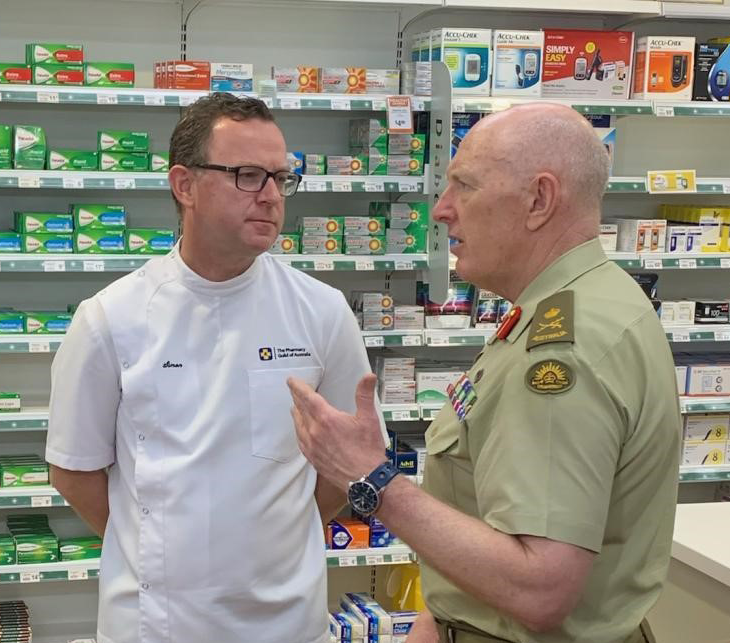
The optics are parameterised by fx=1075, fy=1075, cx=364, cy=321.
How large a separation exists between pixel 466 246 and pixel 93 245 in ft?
10.3

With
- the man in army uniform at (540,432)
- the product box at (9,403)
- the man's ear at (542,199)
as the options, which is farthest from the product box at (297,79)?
the man's ear at (542,199)

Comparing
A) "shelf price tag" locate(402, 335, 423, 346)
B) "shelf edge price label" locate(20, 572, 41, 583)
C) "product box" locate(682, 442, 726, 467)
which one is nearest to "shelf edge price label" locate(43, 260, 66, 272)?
"shelf edge price label" locate(20, 572, 41, 583)

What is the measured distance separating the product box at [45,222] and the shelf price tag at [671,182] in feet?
8.60

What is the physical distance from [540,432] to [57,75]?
11.6ft

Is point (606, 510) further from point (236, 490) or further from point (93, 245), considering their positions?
point (93, 245)

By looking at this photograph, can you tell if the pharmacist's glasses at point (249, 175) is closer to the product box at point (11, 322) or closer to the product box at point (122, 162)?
the product box at point (122, 162)

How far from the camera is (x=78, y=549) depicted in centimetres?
475

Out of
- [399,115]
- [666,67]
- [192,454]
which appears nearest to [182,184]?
[192,454]

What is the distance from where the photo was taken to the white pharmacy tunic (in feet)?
7.25

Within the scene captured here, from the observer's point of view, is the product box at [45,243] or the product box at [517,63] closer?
the product box at [45,243]

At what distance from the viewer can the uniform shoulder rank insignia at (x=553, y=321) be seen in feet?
5.09

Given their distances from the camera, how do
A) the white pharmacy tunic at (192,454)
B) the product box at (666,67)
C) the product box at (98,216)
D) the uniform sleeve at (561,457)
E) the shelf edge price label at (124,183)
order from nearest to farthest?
1. the uniform sleeve at (561,457)
2. the white pharmacy tunic at (192,454)
3. the shelf edge price label at (124,183)
4. the product box at (98,216)
5. the product box at (666,67)

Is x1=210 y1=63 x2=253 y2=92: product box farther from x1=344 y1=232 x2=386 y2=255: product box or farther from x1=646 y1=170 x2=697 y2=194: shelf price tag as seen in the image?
x1=646 y1=170 x2=697 y2=194: shelf price tag

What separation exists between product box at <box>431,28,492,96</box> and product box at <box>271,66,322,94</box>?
568mm
